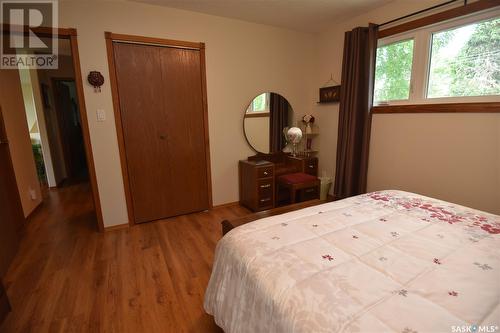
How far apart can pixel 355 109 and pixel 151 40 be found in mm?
2314

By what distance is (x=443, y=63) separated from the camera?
7.20 ft

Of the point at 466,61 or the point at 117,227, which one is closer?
the point at 466,61

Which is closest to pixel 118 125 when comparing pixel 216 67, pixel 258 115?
pixel 216 67

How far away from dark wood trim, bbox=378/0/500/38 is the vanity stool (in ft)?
5.79

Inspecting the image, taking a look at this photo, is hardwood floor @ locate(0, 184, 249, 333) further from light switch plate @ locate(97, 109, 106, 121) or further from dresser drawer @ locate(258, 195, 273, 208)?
light switch plate @ locate(97, 109, 106, 121)

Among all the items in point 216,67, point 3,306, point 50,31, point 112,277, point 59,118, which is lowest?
point 112,277

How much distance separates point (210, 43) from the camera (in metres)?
2.76

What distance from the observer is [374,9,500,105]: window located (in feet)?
6.29

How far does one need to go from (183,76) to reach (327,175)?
230 cm

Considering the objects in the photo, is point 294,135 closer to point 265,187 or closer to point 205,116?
point 265,187

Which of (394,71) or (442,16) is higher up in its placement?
(442,16)

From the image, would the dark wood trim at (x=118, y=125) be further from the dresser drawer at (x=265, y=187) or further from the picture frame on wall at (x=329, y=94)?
the picture frame on wall at (x=329, y=94)

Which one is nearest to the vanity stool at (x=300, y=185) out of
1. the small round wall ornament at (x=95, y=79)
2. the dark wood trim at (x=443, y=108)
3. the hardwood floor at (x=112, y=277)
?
the hardwood floor at (x=112, y=277)

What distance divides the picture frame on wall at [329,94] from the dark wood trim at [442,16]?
Answer: 2.39 feet
